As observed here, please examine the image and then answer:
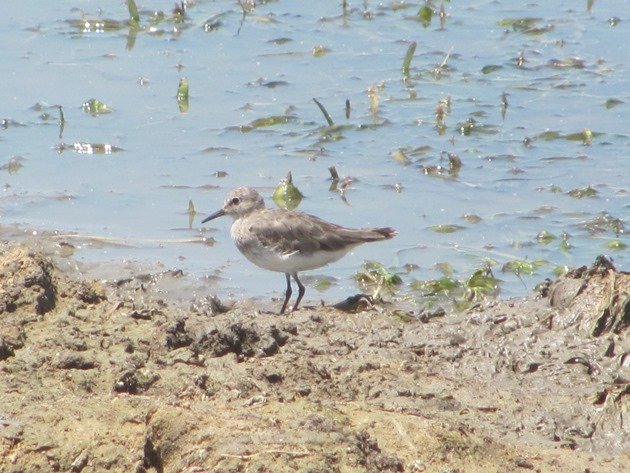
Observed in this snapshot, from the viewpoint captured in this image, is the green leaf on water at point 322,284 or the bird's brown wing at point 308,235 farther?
the green leaf on water at point 322,284

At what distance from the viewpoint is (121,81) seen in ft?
42.9

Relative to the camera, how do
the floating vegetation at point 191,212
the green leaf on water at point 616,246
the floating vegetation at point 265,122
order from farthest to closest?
the floating vegetation at point 265,122 < the floating vegetation at point 191,212 < the green leaf on water at point 616,246

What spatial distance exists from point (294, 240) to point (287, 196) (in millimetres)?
1451

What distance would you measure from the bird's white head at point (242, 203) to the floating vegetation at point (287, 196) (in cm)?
66

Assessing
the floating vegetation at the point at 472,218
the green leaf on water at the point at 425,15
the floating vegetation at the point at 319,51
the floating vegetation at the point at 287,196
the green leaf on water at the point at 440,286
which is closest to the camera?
the green leaf on water at the point at 440,286

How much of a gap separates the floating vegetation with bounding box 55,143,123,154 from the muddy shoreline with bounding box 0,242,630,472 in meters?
3.39

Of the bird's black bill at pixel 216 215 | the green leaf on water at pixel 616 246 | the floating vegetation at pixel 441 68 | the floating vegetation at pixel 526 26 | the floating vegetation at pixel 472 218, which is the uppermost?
the floating vegetation at pixel 526 26

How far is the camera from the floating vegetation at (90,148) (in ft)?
37.4

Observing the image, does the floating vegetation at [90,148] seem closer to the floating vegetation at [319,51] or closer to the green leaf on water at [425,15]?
the floating vegetation at [319,51]

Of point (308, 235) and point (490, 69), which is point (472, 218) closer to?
point (308, 235)

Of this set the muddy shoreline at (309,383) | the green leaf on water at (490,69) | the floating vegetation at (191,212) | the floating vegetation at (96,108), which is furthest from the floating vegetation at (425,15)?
the muddy shoreline at (309,383)

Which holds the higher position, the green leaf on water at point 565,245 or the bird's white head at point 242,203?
the bird's white head at point 242,203

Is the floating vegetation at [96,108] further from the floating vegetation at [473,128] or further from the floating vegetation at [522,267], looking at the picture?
the floating vegetation at [522,267]

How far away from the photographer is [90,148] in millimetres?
11445
